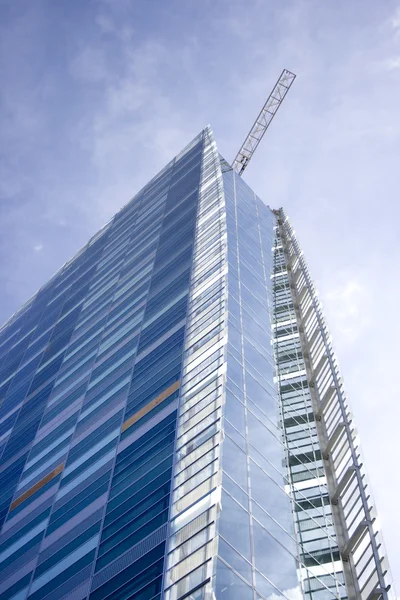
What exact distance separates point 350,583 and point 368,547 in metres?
1.52

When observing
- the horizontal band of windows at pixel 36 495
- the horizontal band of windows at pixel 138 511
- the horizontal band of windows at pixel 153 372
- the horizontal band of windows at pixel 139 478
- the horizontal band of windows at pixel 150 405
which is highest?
the horizontal band of windows at pixel 153 372

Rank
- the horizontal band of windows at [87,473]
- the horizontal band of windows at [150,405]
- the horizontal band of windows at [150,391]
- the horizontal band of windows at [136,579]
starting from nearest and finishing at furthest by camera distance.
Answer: the horizontal band of windows at [136,579], the horizontal band of windows at [150,405], the horizontal band of windows at [87,473], the horizontal band of windows at [150,391]

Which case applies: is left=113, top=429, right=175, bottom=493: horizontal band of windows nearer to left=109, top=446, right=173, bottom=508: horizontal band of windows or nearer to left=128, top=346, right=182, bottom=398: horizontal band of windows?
left=109, top=446, right=173, bottom=508: horizontal band of windows

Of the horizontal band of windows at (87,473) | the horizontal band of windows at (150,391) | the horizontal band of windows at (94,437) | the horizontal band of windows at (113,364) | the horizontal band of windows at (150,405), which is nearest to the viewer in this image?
the horizontal band of windows at (150,405)

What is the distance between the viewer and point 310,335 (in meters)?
38.0

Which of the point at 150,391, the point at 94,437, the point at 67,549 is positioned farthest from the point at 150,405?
the point at 67,549

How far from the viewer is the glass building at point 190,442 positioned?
20.7 metres

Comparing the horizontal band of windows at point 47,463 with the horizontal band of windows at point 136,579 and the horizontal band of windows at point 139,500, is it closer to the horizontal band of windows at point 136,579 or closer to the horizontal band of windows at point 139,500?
the horizontal band of windows at point 139,500

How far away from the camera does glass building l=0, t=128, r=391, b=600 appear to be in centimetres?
2072

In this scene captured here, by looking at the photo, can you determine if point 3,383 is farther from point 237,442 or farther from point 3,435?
point 237,442

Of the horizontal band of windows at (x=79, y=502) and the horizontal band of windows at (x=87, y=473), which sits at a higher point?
the horizontal band of windows at (x=87, y=473)

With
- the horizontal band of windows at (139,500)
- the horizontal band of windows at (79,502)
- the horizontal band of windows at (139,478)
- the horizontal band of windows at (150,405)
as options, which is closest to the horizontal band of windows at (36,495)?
the horizontal band of windows at (79,502)

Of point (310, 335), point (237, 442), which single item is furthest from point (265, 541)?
point (310, 335)

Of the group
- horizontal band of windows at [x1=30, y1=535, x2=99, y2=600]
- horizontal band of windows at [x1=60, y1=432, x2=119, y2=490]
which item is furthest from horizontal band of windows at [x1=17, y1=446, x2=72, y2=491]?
horizontal band of windows at [x1=30, y1=535, x2=99, y2=600]
